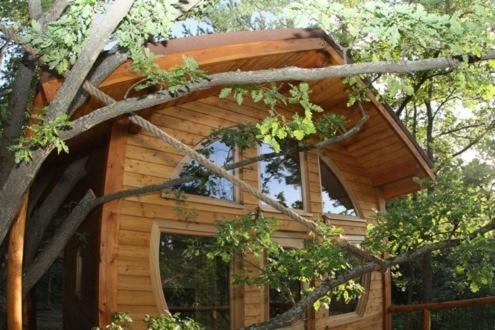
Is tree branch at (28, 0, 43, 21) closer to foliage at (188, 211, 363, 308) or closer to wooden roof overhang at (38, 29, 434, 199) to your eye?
wooden roof overhang at (38, 29, 434, 199)

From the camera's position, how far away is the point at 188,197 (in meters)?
5.79

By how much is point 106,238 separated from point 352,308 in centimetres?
454

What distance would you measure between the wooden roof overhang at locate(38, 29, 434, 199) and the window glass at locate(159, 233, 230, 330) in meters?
1.56

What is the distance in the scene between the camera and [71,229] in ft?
15.1

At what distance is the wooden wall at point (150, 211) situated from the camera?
5043mm

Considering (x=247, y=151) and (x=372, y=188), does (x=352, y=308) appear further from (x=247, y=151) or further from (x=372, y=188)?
(x=247, y=151)

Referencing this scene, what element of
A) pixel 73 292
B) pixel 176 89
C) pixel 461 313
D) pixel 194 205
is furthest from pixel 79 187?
pixel 461 313

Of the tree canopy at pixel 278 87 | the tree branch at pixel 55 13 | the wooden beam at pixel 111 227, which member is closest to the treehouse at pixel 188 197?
the wooden beam at pixel 111 227

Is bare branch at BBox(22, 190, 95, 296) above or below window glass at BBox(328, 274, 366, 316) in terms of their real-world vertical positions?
above

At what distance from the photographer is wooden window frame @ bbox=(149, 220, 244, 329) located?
5289 millimetres

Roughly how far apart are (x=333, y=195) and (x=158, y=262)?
3580 millimetres

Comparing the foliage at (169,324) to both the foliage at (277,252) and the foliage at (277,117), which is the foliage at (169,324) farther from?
the foliage at (277,117)

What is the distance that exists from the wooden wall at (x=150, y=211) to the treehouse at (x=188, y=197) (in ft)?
0.04

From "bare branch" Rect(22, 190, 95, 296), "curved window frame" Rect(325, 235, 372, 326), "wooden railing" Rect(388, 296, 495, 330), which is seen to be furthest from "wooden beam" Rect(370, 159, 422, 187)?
"bare branch" Rect(22, 190, 95, 296)
